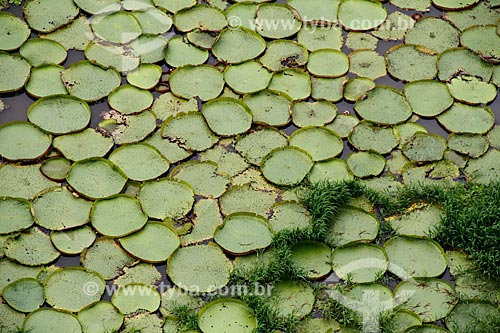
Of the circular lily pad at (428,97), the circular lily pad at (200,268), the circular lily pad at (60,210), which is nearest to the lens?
the circular lily pad at (200,268)

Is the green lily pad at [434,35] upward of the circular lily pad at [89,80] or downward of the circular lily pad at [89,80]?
upward

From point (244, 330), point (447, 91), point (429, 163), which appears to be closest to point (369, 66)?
point (447, 91)

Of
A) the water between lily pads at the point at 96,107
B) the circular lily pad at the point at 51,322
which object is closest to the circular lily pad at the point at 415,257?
the water between lily pads at the point at 96,107

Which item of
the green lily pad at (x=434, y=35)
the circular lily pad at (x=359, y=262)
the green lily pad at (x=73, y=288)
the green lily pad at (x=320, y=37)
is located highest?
the green lily pad at (x=434, y=35)

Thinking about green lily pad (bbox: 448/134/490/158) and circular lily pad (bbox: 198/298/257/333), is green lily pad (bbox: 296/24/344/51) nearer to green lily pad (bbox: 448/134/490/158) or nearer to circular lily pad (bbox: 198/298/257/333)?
green lily pad (bbox: 448/134/490/158)

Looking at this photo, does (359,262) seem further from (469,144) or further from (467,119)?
(467,119)

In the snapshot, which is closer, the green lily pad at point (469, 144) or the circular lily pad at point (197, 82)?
the green lily pad at point (469, 144)

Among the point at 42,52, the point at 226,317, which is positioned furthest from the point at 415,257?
the point at 42,52

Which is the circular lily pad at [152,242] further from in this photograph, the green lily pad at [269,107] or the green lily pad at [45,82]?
the green lily pad at [45,82]
